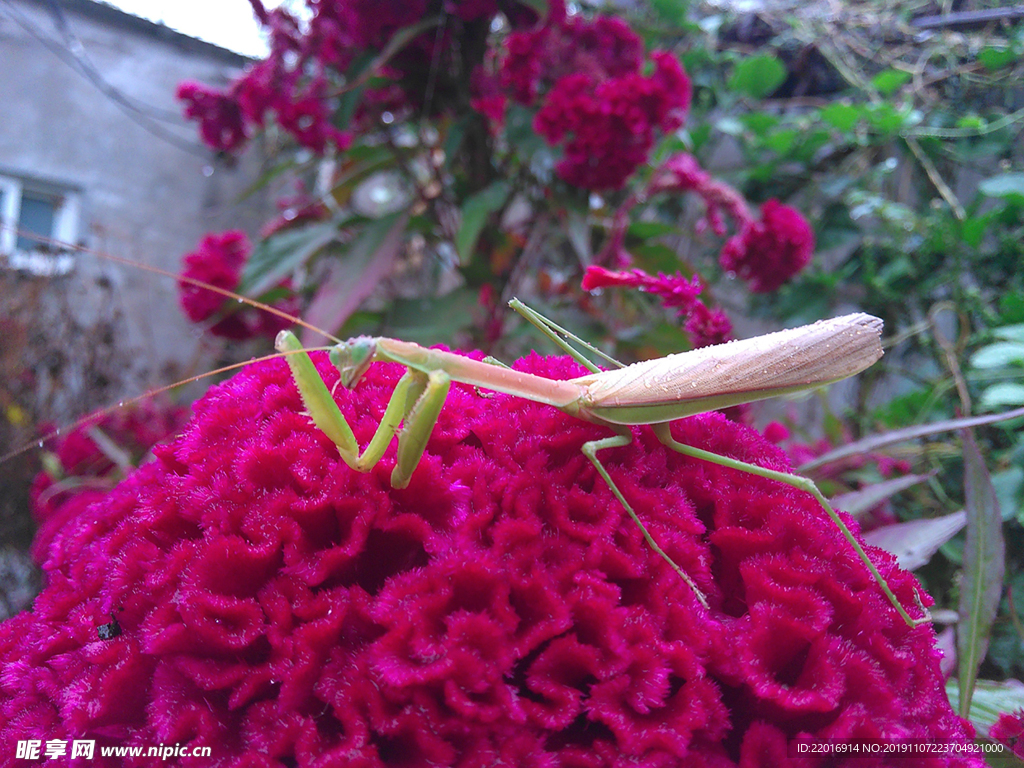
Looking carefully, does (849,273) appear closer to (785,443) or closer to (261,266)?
(785,443)

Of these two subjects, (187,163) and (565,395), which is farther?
(187,163)

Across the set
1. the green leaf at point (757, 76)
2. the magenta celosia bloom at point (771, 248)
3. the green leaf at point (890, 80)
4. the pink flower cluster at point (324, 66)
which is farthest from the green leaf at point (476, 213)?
the green leaf at point (890, 80)

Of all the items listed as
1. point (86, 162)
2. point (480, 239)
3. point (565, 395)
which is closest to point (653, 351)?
point (480, 239)

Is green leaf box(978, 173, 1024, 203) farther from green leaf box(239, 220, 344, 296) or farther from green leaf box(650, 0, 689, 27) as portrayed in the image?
green leaf box(239, 220, 344, 296)

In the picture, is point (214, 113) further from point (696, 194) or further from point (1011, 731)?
point (1011, 731)

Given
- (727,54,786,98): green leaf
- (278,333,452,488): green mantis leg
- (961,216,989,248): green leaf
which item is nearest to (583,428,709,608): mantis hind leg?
(278,333,452,488): green mantis leg

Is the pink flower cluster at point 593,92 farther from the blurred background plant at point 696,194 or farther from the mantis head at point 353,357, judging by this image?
the mantis head at point 353,357

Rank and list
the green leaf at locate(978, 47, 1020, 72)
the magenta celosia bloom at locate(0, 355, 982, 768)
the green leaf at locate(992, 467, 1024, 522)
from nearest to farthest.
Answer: the magenta celosia bloom at locate(0, 355, 982, 768), the green leaf at locate(992, 467, 1024, 522), the green leaf at locate(978, 47, 1020, 72)
